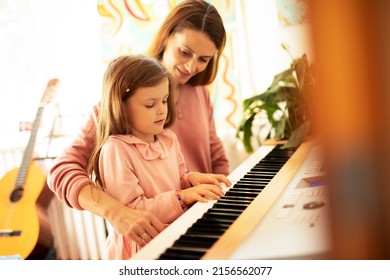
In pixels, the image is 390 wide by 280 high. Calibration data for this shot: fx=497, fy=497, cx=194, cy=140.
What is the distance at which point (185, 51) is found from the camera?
4.05 feet

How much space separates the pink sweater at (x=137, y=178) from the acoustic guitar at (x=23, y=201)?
1.36ft

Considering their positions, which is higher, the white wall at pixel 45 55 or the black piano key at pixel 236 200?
the white wall at pixel 45 55

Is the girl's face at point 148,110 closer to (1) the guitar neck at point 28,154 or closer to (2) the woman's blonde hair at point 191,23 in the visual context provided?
(2) the woman's blonde hair at point 191,23

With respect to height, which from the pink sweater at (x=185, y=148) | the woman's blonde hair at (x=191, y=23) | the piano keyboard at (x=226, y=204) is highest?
the woman's blonde hair at (x=191, y=23)

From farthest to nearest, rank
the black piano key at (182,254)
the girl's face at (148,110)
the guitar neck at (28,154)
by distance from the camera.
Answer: the guitar neck at (28,154) → the girl's face at (148,110) → the black piano key at (182,254)

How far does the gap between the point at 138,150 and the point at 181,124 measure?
0.86 ft

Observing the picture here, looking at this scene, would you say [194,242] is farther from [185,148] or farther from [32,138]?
[32,138]

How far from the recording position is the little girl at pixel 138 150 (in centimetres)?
108

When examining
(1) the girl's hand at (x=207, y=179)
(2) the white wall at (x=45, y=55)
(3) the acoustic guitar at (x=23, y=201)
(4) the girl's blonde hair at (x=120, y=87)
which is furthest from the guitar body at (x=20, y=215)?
(1) the girl's hand at (x=207, y=179)

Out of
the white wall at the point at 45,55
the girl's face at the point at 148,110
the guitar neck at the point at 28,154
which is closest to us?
the girl's face at the point at 148,110

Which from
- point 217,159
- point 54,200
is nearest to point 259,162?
point 217,159
